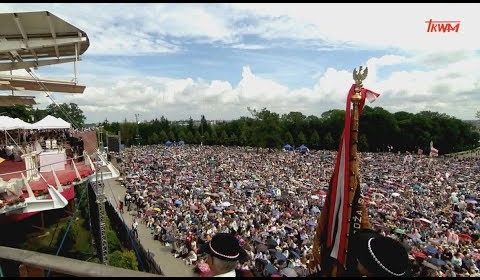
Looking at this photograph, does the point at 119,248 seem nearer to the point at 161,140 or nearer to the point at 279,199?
the point at 279,199

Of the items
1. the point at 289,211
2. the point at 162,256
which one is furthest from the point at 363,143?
the point at 162,256

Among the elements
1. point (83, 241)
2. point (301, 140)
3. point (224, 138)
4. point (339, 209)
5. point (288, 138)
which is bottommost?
point (83, 241)

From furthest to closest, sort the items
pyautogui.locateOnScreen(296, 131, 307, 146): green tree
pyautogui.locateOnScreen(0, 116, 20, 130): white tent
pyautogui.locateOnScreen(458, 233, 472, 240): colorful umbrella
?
pyautogui.locateOnScreen(296, 131, 307, 146): green tree, pyautogui.locateOnScreen(458, 233, 472, 240): colorful umbrella, pyautogui.locateOnScreen(0, 116, 20, 130): white tent

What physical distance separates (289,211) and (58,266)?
20.1 metres

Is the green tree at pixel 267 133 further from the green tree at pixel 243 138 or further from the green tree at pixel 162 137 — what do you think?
the green tree at pixel 162 137

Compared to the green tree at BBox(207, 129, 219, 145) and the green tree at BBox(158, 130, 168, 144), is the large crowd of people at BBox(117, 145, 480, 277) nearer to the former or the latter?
the green tree at BBox(207, 129, 219, 145)

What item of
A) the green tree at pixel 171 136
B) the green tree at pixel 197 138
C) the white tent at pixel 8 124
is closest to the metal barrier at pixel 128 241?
the white tent at pixel 8 124

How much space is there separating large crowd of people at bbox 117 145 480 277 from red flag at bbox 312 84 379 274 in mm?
3395

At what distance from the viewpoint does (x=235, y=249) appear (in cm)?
311

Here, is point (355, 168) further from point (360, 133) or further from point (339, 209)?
point (360, 133)

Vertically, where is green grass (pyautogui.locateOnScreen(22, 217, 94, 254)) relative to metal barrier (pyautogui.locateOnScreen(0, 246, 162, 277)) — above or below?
below

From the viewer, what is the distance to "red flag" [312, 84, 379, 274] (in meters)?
4.21

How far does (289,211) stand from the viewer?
21.5m

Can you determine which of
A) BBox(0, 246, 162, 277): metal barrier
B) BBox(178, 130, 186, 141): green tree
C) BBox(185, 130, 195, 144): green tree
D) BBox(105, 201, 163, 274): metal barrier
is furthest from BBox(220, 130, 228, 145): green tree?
BBox(0, 246, 162, 277): metal barrier
